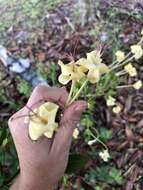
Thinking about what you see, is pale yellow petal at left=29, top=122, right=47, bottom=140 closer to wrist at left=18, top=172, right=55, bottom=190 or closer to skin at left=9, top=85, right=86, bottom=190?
skin at left=9, top=85, right=86, bottom=190

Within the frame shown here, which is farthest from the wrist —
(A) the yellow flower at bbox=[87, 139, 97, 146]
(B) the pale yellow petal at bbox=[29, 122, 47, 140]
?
(A) the yellow flower at bbox=[87, 139, 97, 146]

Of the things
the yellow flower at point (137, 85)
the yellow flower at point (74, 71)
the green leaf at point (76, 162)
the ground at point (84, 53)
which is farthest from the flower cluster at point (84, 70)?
the yellow flower at point (137, 85)

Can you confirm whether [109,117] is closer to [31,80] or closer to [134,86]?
[134,86]

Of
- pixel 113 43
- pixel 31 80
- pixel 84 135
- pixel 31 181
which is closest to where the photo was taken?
pixel 31 181

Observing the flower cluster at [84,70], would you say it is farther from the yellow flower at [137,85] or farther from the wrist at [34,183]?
the yellow flower at [137,85]

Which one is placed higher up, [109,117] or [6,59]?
[6,59]

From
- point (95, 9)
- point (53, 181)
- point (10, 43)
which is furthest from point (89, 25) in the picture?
point (53, 181)

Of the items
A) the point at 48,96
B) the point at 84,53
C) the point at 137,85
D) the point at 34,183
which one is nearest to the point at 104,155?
the point at 137,85
